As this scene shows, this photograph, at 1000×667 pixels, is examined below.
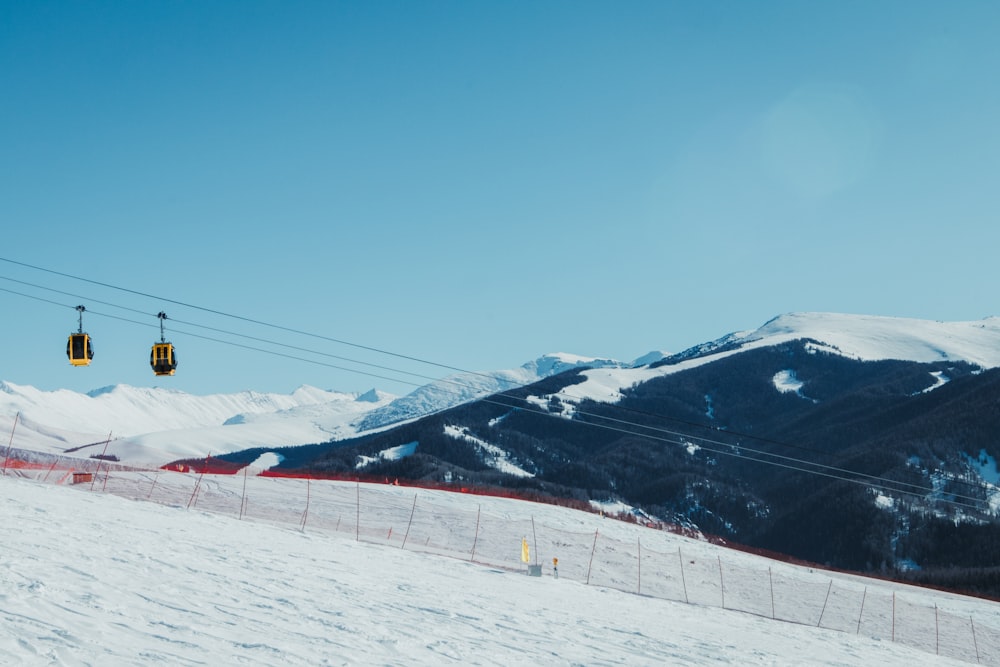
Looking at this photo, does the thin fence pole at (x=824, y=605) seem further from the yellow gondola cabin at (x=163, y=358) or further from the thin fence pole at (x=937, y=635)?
the yellow gondola cabin at (x=163, y=358)

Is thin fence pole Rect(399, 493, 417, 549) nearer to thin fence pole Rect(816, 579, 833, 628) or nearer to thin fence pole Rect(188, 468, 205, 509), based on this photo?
thin fence pole Rect(188, 468, 205, 509)

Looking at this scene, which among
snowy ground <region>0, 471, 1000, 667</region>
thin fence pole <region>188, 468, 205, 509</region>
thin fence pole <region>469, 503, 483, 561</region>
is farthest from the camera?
thin fence pole <region>188, 468, 205, 509</region>

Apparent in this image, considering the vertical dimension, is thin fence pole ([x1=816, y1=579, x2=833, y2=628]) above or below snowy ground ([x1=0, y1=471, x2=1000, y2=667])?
below

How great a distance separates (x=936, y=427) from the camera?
198 metres

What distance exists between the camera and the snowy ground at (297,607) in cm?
1291

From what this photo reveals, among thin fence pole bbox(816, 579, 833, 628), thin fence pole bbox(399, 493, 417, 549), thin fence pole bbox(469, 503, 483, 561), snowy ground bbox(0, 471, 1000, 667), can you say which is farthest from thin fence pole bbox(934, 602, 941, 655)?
thin fence pole bbox(399, 493, 417, 549)

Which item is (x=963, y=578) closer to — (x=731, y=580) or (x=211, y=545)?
(x=731, y=580)

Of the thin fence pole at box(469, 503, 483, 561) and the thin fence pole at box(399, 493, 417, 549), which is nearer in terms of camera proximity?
the thin fence pole at box(399, 493, 417, 549)

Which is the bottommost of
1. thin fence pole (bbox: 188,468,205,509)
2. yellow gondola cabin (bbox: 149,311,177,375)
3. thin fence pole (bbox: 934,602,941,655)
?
thin fence pole (bbox: 934,602,941,655)

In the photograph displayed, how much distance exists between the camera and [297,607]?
17188 millimetres

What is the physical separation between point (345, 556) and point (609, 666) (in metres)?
12.1

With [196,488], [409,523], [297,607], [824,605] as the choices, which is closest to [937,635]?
[824,605]

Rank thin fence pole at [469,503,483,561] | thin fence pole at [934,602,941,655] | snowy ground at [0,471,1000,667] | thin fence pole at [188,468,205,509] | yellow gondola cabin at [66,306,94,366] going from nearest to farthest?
snowy ground at [0,471,1000,667]
yellow gondola cabin at [66,306,94,366]
thin fence pole at [469,503,483,561]
thin fence pole at [934,602,941,655]
thin fence pole at [188,468,205,509]

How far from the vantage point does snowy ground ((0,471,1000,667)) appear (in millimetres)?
12906
